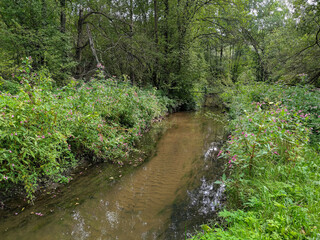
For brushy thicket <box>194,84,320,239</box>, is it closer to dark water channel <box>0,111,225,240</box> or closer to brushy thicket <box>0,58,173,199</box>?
dark water channel <box>0,111,225,240</box>

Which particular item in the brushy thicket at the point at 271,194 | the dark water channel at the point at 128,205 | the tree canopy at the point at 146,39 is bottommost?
the dark water channel at the point at 128,205

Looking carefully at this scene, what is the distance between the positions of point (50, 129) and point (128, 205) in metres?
1.95

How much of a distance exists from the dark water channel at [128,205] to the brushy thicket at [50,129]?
1.32 ft

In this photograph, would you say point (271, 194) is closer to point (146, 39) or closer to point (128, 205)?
point (128, 205)

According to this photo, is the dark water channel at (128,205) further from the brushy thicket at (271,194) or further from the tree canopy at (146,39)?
the tree canopy at (146,39)

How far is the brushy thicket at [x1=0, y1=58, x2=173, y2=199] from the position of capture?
9.18ft

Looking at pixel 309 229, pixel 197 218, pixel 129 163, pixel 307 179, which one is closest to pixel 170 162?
pixel 129 163

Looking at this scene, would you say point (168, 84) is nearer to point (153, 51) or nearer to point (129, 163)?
point (153, 51)

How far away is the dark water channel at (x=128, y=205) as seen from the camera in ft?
8.81

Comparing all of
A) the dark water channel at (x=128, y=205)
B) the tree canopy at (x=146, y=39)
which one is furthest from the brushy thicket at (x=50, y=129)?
the tree canopy at (x=146, y=39)

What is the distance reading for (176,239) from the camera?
8.45 feet

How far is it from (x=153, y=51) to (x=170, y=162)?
849cm

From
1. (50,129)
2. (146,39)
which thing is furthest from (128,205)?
(146,39)

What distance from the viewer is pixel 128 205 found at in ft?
10.9
